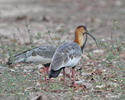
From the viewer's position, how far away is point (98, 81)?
342 inches

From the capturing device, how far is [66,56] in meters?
8.21

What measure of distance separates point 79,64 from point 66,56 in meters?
2.28

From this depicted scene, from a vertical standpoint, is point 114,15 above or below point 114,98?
above

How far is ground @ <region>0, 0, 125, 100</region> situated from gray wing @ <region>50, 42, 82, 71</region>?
446mm

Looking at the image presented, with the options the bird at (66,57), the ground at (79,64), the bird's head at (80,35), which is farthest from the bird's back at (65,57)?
the ground at (79,64)

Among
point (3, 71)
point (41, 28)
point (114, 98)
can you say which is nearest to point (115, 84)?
point (114, 98)

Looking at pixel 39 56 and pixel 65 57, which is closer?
pixel 65 57

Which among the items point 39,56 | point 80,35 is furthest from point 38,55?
point 80,35

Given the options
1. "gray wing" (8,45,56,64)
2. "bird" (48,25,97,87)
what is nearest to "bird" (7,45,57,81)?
"gray wing" (8,45,56,64)

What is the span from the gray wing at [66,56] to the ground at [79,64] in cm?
45

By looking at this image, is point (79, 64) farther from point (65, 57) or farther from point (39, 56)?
point (65, 57)

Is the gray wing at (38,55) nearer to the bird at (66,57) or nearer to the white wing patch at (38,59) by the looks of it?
the white wing patch at (38,59)

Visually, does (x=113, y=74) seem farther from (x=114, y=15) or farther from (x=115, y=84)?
(x=114, y=15)

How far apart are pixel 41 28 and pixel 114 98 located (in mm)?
9159
